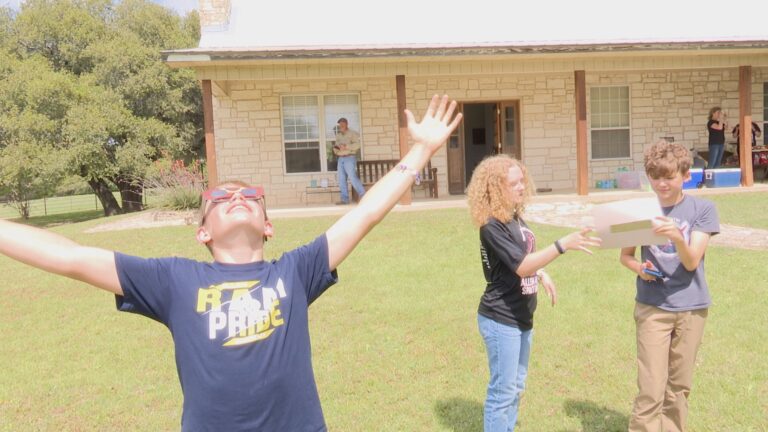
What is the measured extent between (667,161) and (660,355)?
0.94 metres

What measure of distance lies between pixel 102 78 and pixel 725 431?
22576 mm

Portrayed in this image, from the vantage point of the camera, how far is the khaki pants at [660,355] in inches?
124

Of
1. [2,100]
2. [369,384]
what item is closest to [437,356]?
[369,384]

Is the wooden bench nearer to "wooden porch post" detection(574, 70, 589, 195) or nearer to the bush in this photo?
"wooden porch post" detection(574, 70, 589, 195)

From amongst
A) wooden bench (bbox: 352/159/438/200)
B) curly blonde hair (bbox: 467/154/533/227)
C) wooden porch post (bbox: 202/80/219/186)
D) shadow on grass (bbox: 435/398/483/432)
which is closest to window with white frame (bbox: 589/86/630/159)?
wooden bench (bbox: 352/159/438/200)

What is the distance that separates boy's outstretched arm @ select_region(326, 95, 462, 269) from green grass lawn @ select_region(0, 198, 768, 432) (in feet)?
6.72

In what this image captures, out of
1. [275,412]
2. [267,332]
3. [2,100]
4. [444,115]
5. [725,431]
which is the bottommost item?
[725,431]

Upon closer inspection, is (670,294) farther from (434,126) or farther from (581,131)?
(581,131)

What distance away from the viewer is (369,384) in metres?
4.48

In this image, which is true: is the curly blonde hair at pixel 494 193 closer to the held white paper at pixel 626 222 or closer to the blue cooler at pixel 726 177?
the held white paper at pixel 626 222

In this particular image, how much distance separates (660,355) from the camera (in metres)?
3.16

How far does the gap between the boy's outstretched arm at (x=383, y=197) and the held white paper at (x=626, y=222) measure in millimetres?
898

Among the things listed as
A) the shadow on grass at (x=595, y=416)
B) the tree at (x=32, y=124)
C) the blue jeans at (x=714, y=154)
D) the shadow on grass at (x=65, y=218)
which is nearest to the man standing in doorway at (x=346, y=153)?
the blue jeans at (x=714, y=154)

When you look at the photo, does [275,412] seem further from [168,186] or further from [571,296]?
[168,186]
